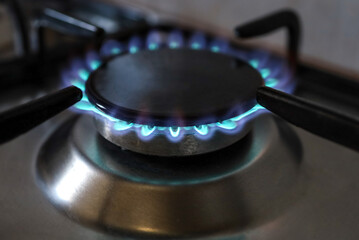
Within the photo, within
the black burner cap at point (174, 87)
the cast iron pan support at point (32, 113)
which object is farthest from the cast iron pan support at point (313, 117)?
the cast iron pan support at point (32, 113)

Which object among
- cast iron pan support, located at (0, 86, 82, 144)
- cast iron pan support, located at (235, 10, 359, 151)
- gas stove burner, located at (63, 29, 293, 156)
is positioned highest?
cast iron pan support, located at (235, 10, 359, 151)

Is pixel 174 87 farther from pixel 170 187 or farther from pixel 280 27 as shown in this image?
pixel 280 27

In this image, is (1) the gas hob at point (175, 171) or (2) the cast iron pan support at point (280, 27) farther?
(2) the cast iron pan support at point (280, 27)

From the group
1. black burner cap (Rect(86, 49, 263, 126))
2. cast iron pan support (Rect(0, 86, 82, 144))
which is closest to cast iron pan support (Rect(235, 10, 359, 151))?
black burner cap (Rect(86, 49, 263, 126))

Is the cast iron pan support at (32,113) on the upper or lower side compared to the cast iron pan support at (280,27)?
upper

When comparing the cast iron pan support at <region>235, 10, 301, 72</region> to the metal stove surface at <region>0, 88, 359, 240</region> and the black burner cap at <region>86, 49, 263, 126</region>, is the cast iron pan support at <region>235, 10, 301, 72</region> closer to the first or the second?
the black burner cap at <region>86, 49, 263, 126</region>

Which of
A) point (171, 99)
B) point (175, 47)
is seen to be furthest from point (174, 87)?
point (175, 47)

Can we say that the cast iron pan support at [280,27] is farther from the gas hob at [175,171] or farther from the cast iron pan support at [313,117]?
the cast iron pan support at [313,117]
